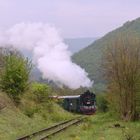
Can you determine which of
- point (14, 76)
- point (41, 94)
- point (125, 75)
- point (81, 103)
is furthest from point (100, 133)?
point (81, 103)

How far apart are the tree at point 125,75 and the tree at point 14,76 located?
302 inches

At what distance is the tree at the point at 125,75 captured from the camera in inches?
1633

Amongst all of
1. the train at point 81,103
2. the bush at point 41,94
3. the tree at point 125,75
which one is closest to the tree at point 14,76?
the bush at point 41,94

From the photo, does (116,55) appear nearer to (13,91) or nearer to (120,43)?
(120,43)

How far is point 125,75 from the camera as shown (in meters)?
41.6

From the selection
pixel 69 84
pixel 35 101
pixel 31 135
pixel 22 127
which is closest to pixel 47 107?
pixel 35 101

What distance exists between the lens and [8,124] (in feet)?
94.3

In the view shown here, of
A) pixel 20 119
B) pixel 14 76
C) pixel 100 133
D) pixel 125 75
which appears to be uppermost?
pixel 125 75

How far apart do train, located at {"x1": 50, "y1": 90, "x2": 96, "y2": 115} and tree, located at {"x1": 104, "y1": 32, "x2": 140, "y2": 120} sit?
62.7ft

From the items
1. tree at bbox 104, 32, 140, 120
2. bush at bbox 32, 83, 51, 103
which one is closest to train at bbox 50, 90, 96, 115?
bush at bbox 32, 83, 51, 103

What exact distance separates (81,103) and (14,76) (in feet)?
82.7

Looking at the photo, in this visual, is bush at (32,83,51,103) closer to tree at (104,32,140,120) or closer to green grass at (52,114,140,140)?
tree at (104,32,140,120)

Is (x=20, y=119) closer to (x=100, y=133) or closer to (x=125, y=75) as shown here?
(x=100, y=133)

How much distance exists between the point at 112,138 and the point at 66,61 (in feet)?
229
